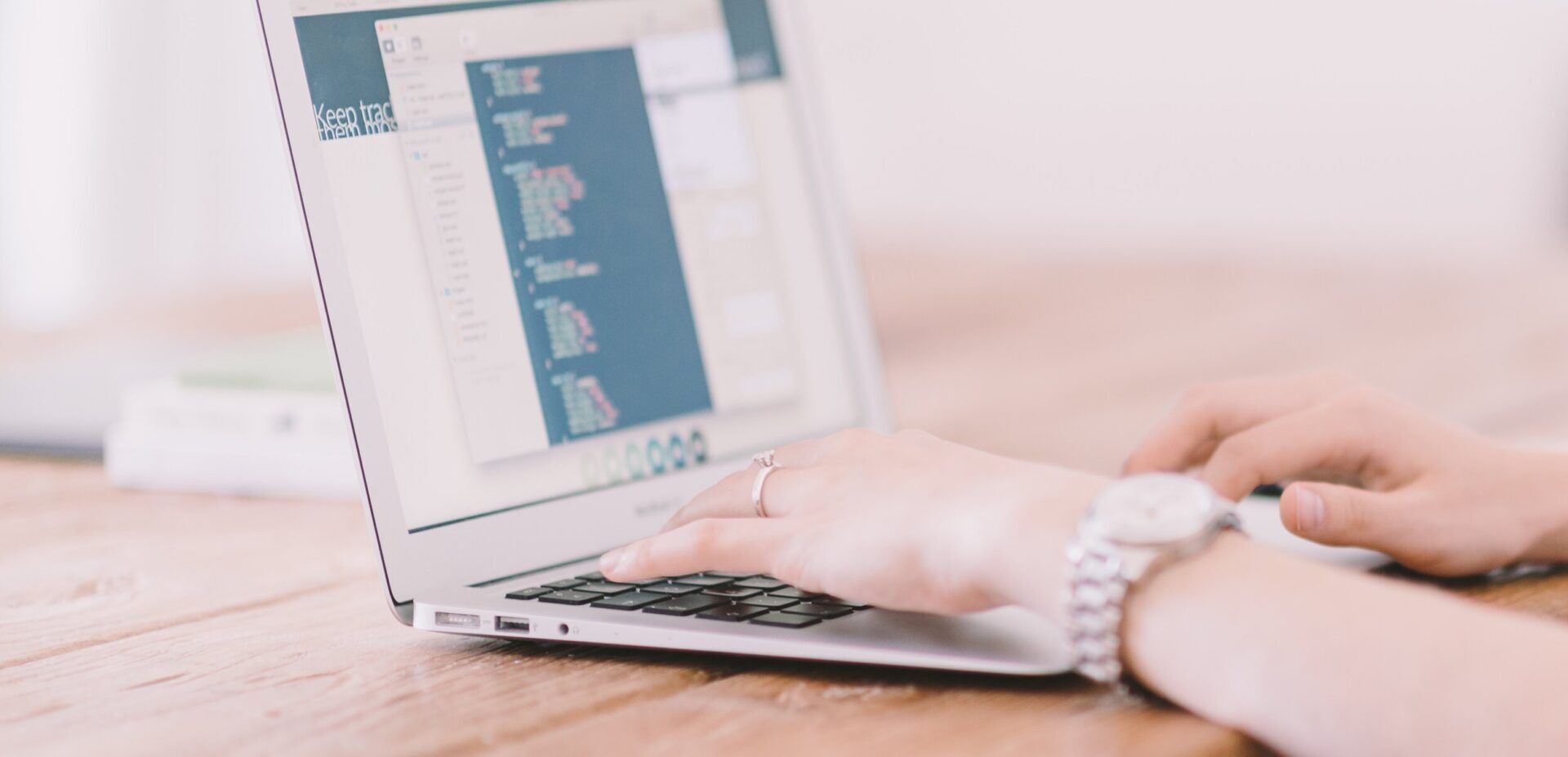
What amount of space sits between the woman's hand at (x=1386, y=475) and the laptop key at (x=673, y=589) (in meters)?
0.28

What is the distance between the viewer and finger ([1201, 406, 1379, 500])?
80 centimetres

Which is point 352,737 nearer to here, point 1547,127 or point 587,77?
point 587,77

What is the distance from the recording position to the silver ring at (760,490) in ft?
2.39

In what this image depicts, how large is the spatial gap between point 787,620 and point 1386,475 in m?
0.36

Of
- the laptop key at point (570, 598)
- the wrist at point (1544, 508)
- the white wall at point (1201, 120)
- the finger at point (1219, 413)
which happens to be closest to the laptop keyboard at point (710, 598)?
the laptop key at point (570, 598)

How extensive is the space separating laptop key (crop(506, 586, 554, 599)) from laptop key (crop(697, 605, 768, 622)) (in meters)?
0.11

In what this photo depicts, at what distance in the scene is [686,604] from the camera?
28.0 inches

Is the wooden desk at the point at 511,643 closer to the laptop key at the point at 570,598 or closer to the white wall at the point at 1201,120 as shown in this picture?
the laptop key at the point at 570,598

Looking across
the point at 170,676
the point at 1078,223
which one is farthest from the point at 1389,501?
the point at 1078,223

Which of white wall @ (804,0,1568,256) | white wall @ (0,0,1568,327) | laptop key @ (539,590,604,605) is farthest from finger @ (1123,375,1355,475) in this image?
white wall @ (804,0,1568,256)

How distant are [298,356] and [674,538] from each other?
731mm

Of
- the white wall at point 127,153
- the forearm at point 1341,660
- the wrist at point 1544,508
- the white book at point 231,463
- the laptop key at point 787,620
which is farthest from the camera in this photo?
the white wall at point 127,153

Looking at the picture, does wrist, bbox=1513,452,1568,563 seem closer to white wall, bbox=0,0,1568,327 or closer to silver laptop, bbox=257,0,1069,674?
silver laptop, bbox=257,0,1069,674

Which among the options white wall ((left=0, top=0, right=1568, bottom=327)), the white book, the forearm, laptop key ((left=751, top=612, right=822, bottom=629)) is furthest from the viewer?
white wall ((left=0, top=0, right=1568, bottom=327))
